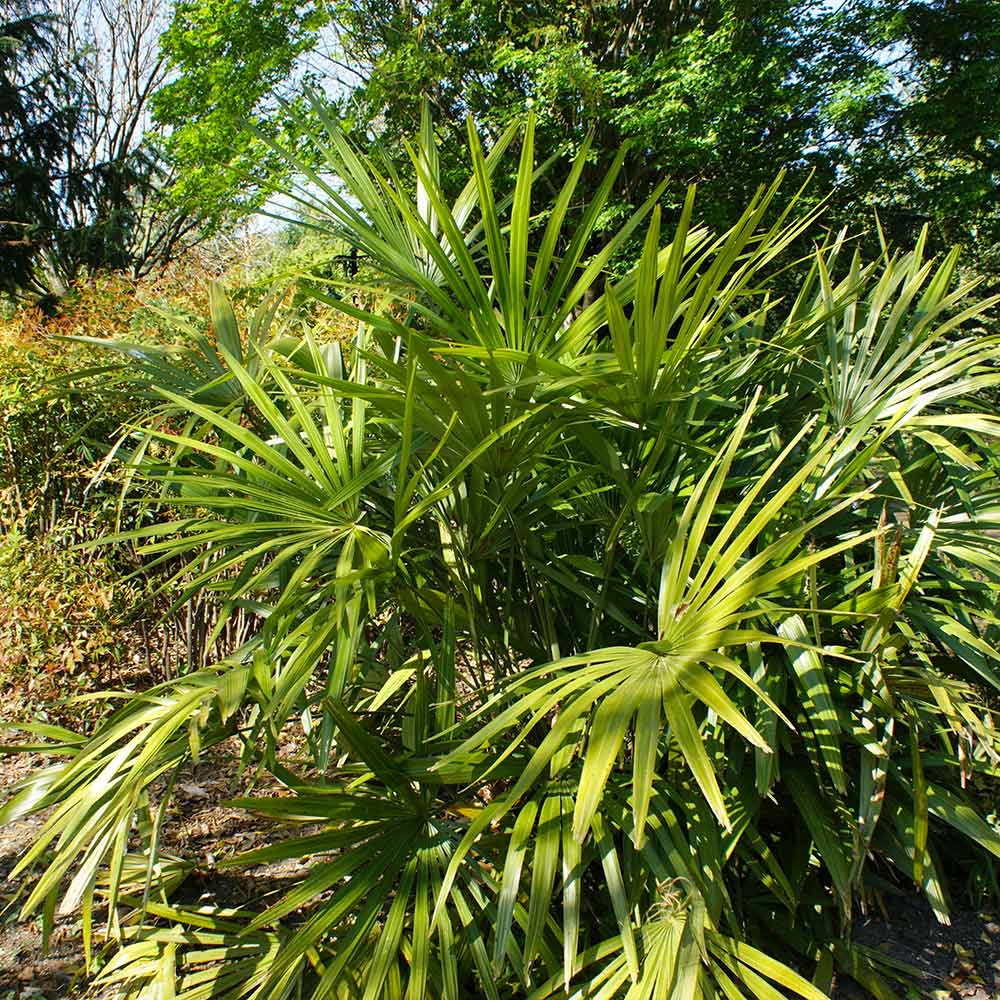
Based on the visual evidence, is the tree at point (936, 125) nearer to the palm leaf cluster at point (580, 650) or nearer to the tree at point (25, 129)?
the palm leaf cluster at point (580, 650)

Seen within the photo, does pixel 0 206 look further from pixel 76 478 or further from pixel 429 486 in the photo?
pixel 429 486

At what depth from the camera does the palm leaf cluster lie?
4.61 feet

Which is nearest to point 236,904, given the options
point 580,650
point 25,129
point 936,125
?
point 580,650

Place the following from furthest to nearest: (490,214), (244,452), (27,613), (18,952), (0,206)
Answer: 1. (0,206)
2. (27,613)
3. (244,452)
4. (18,952)
5. (490,214)

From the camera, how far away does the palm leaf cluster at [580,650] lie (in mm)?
1405

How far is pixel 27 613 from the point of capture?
3.20m

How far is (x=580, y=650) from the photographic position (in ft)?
6.81

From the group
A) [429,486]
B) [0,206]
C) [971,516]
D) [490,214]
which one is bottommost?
[971,516]

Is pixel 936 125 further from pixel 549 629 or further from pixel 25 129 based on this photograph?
pixel 25 129

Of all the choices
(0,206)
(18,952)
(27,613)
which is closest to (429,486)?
(18,952)

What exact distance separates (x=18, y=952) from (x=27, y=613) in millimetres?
1427

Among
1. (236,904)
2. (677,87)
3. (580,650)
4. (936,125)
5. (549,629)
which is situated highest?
(677,87)

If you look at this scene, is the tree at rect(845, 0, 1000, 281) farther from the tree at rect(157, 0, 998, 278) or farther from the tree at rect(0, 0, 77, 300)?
the tree at rect(0, 0, 77, 300)

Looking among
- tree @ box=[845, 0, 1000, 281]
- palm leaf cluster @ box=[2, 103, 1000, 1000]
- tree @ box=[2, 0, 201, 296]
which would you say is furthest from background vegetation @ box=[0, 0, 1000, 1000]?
tree @ box=[2, 0, 201, 296]
